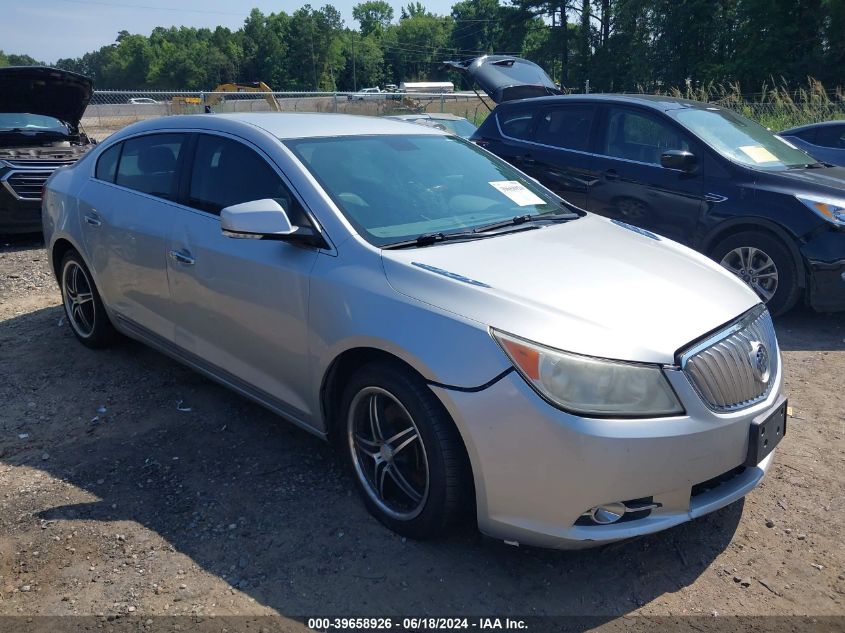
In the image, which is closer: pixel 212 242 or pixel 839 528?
pixel 839 528

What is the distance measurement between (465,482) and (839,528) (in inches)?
65.4

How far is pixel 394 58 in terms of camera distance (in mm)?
107875

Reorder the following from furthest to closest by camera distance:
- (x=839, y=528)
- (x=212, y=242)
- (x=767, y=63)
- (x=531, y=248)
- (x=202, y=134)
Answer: (x=767, y=63)
(x=202, y=134)
(x=212, y=242)
(x=531, y=248)
(x=839, y=528)

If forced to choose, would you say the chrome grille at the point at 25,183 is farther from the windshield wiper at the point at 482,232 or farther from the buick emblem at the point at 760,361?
the buick emblem at the point at 760,361

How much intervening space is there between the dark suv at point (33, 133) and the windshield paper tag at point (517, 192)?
6758mm

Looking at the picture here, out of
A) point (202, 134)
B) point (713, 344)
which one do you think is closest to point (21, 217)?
point (202, 134)

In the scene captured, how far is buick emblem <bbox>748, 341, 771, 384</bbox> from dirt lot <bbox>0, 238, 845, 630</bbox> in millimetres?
686

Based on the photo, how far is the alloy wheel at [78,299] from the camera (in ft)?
16.7

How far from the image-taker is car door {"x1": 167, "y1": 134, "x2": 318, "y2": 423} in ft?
10.7

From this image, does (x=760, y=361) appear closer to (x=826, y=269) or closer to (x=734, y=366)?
(x=734, y=366)

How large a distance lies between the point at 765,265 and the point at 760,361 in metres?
3.29

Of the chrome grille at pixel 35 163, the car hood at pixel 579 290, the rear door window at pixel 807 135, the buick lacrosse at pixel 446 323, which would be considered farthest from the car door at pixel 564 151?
the chrome grille at pixel 35 163

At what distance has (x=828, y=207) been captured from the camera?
5.44 meters

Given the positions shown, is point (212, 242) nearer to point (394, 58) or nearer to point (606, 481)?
point (606, 481)
